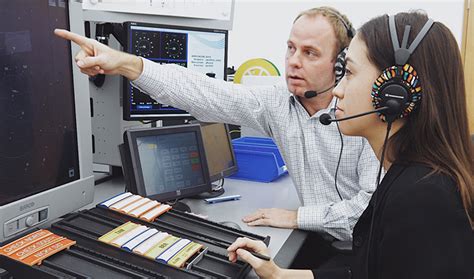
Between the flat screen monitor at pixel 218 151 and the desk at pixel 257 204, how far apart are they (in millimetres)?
67

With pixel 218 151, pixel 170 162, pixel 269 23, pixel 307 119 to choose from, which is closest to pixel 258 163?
pixel 218 151

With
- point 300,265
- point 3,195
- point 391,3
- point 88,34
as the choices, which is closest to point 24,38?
point 3,195

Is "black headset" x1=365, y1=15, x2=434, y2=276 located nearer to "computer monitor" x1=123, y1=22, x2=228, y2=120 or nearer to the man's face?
the man's face

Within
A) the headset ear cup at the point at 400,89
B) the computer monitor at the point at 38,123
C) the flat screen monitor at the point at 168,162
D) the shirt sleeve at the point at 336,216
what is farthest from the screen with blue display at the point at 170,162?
the headset ear cup at the point at 400,89

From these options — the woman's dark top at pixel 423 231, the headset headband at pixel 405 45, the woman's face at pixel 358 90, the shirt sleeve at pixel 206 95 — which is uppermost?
the headset headband at pixel 405 45

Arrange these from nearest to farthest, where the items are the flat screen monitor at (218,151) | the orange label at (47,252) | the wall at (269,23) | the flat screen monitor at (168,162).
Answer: the orange label at (47,252)
the flat screen monitor at (168,162)
the flat screen monitor at (218,151)
the wall at (269,23)

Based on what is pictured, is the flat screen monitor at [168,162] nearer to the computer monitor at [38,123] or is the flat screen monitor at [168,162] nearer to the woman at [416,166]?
the computer monitor at [38,123]

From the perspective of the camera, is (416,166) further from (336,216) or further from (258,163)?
(258,163)

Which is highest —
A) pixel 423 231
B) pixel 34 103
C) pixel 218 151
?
pixel 34 103

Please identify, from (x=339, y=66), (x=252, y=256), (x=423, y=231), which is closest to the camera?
(x=423, y=231)

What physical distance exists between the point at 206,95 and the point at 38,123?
508mm

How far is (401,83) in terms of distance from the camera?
0.78m

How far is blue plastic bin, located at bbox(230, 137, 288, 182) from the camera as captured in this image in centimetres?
163

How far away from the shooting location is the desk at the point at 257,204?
1087 mm
